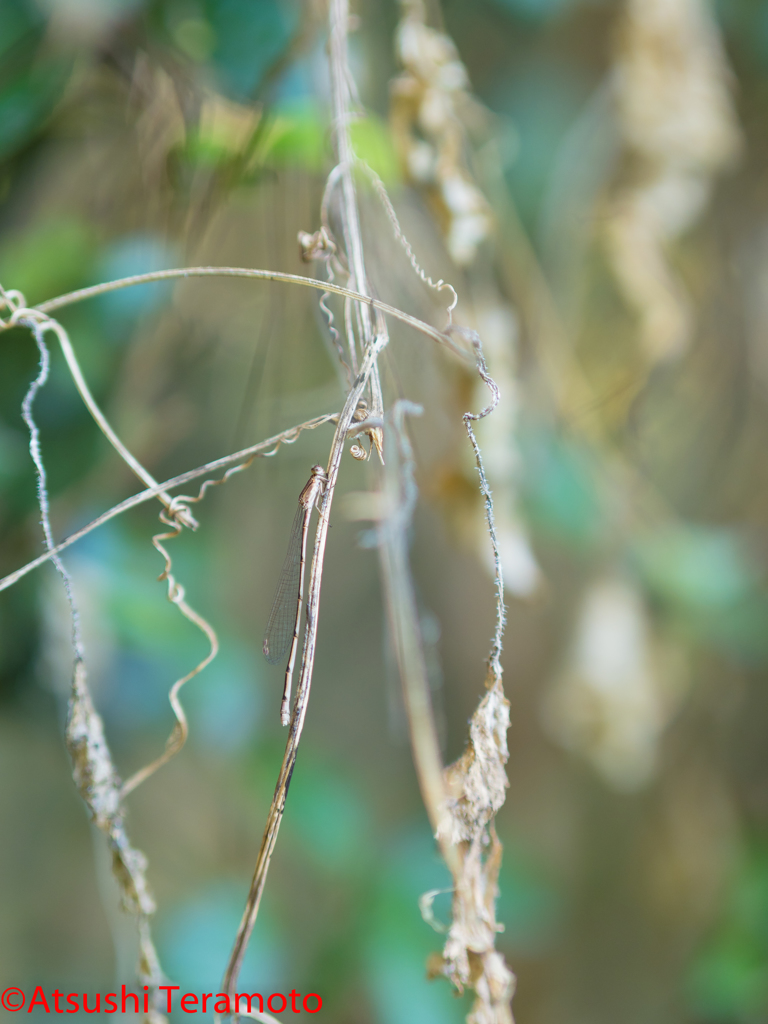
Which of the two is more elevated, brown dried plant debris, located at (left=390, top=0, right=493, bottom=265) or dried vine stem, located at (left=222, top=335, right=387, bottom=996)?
brown dried plant debris, located at (left=390, top=0, right=493, bottom=265)

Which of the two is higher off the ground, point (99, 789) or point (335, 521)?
point (335, 521)

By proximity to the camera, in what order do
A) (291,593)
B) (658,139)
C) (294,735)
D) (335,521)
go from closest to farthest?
(294,735), (291,593), (335,521), (658,139)

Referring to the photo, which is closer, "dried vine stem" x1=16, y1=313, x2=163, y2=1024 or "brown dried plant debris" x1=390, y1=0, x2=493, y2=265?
"dried vine stem" x1=16, y1=313, x2=163, y2=1024

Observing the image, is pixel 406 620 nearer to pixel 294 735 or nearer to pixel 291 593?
pixel 291 593

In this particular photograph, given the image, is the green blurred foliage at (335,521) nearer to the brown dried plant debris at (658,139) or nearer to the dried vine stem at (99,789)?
the brown dried plant debris at (658,139)

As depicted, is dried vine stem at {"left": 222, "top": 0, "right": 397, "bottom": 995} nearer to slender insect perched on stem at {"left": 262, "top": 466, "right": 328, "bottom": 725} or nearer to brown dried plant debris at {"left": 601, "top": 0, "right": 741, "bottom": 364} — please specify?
slender insect perched on stem at {"left": 262, "top": 466, "right": 328, "bottom": 725}

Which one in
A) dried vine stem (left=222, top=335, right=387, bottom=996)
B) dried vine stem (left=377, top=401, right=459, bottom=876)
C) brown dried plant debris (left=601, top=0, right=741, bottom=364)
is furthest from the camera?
brown dried plant debris (left=601, top=0, right=741, bottom=364)

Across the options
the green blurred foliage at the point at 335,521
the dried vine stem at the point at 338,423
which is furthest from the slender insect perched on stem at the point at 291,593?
the green blurred foliage at the point at 335,521

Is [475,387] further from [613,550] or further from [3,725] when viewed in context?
[3,725]

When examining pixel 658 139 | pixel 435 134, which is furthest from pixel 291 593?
pixel 658 139

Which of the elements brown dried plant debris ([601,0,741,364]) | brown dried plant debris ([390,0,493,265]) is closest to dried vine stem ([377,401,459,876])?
brown dried plant debris ([390,0,493,265])
